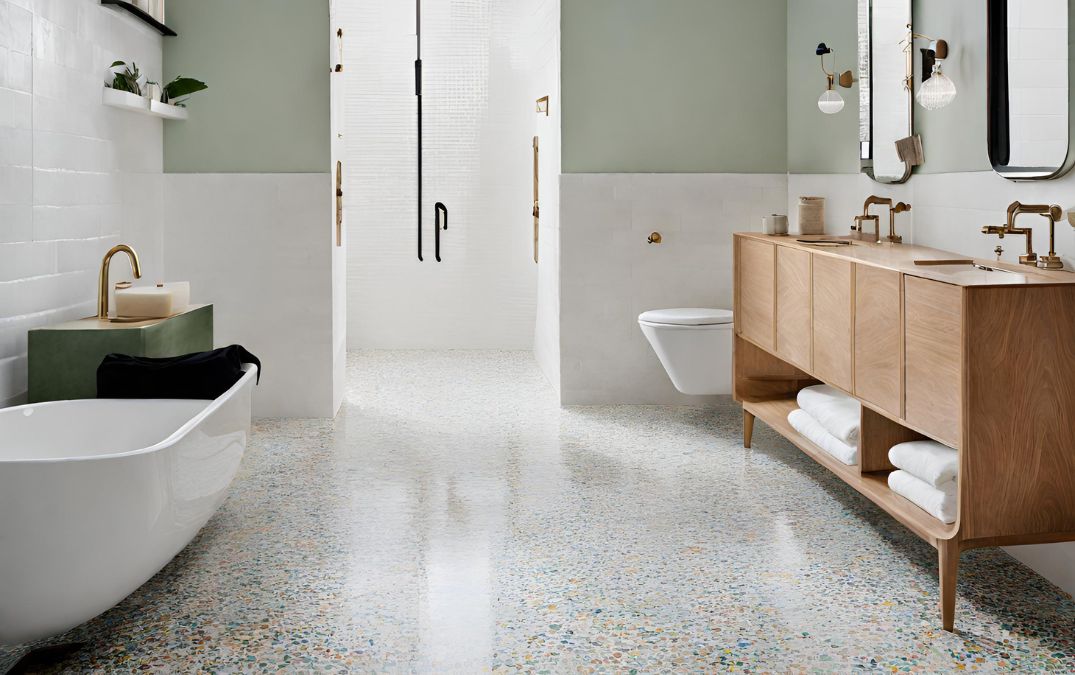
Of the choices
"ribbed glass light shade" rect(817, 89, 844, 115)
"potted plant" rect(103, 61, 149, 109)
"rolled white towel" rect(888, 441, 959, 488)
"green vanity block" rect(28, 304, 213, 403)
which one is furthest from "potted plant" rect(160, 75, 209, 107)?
"rolled white towel" rect(888, 441, 959, 488)

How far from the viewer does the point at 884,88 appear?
13.7ft

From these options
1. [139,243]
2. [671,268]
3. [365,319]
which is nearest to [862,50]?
[671,268]

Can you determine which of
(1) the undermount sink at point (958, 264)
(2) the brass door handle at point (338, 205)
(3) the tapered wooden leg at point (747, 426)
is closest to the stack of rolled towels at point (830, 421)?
(1) the undermount sink at point (958, 264)

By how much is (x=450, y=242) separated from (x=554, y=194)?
1961mm

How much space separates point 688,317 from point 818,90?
1.36 metres

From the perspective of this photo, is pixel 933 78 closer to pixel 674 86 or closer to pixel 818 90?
pixel 818 90

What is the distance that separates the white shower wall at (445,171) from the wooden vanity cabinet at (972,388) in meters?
4.64

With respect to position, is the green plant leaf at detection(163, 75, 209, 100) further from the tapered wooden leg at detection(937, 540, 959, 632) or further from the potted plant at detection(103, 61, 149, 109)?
the tapered wooden leg at detection(937, 540, 959, 632)

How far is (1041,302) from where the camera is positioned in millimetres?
2506

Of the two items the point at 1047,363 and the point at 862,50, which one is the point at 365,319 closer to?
the point at 862,50

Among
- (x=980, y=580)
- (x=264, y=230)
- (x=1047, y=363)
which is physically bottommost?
(x=980, y=580)

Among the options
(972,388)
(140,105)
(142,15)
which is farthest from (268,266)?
(972,388)

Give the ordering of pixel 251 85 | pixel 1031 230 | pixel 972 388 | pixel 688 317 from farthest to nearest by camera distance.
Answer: pixel 251 85
pixel 688 317
pixel 1031 230
pixel 972 388

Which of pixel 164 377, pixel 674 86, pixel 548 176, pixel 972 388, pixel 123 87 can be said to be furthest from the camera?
pixel 548 176
